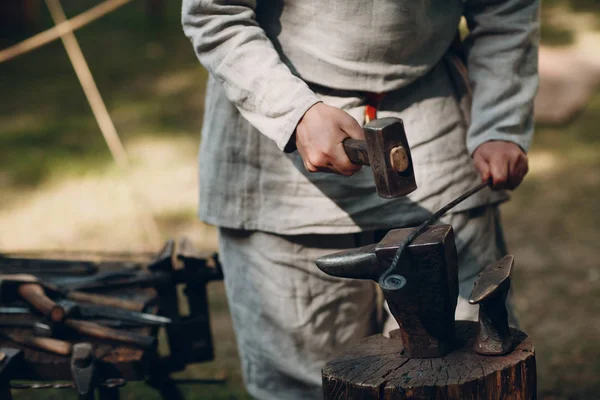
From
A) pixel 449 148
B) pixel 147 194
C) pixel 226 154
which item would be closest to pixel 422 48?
pixel 449 148

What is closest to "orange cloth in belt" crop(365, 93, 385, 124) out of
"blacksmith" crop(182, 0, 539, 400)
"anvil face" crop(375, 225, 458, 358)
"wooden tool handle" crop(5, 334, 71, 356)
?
"blacksmith" crop(182, 0, 539, 400)

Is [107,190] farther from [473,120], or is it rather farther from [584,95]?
[473,120]

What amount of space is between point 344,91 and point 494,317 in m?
0.53

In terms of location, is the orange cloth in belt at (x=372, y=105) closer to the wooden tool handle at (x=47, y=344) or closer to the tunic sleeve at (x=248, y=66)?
the tunic sleeve at (x=248, y=66)

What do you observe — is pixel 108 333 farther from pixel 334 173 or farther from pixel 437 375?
pixel 437 375

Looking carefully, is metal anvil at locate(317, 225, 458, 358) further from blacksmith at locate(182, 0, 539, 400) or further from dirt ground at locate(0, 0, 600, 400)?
dirt ground at locate(0, 0, 600, 400)

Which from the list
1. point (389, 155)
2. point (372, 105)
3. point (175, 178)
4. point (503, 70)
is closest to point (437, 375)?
point (389, 155)

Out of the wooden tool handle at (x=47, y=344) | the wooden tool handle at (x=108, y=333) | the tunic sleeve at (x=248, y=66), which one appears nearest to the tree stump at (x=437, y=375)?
the tunic sleeve at (x=248, y=66)

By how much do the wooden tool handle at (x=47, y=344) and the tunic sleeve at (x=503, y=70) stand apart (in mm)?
1004

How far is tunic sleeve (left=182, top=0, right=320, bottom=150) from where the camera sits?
1468mm

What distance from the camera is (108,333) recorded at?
2002 millimetres

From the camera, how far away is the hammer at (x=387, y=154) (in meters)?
1.29

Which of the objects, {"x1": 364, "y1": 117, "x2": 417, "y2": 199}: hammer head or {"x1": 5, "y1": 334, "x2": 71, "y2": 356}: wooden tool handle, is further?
{"x1": 5, "y1": 334, "x2": 71, "y2": 356}: wooden tool handle

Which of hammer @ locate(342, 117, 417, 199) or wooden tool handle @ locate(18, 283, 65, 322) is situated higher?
hammer @ locate(342, 117, 417, 199)
